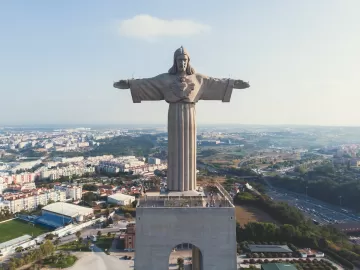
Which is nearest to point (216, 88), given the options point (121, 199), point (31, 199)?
point (121, 199)

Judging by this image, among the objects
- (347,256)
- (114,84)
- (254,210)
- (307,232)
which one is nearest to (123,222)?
(254,210)

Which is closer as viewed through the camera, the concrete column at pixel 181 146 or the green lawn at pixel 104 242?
the concrete column at pixel 181 146

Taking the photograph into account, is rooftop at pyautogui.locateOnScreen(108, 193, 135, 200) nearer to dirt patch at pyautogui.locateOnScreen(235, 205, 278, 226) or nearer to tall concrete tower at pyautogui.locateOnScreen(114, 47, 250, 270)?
dirt patch at pyautogui.locateOnScreen(235, 205, 278, 226)

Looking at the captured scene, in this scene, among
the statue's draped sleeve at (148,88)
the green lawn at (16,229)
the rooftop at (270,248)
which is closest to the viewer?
the statue's draped sleeve at (148,88)

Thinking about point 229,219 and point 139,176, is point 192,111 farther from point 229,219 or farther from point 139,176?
point 139,176

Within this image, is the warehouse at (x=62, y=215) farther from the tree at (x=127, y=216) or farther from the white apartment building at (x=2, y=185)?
the white apartment building at (x=2, y=185)

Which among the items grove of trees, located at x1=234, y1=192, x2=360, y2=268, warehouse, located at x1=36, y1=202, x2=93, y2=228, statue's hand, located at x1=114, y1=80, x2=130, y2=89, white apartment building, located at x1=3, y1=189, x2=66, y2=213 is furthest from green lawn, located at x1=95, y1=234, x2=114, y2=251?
statue's hand, located at x1=114, y1=80, x2=130, y2=89

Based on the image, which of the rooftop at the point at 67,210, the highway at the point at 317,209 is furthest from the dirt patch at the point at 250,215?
the rooftop at the point at 67,210
